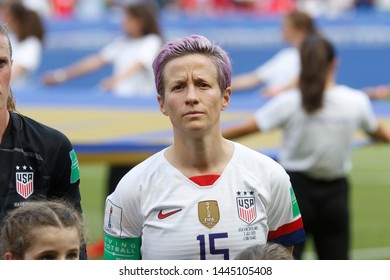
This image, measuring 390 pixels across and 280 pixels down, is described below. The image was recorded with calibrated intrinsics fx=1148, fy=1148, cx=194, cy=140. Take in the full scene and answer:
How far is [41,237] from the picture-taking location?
11.8 feet

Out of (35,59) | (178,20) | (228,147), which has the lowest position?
(228,147)

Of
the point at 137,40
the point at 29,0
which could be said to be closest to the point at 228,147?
the point at 137,40

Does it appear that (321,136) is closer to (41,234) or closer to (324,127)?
(324,127)

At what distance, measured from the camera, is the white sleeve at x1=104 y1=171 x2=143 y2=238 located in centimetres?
401

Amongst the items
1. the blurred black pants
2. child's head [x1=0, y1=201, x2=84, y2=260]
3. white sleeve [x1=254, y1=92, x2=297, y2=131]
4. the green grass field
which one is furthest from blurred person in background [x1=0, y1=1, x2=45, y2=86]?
child's head [x1=0, y1=201, x2=84, y2=260]

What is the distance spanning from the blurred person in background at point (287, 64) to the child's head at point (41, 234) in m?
6.83

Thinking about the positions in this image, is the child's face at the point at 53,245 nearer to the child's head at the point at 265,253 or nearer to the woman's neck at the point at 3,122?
the child's head at the point at 265,253

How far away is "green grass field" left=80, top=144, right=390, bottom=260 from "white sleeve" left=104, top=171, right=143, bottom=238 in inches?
180

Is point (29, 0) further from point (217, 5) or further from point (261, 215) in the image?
point (261, 215)

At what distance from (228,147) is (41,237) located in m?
0.83

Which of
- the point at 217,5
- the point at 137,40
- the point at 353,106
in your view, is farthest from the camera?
the point at 217,5

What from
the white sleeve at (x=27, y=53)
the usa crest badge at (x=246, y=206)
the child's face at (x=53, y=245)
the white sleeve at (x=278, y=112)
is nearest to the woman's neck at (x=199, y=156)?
the usa crest badge at (x=246, y=206)

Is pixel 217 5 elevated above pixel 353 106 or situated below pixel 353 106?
above

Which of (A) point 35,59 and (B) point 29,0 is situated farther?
(B) point 29,0
